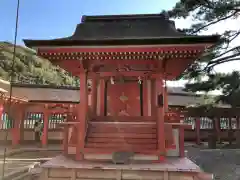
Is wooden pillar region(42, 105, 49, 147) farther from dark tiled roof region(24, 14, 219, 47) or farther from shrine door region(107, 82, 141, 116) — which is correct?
dark tiled roof region(24, 14, 219, 47)

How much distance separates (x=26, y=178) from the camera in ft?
27.5

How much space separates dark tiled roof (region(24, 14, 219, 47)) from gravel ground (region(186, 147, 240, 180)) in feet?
20.1

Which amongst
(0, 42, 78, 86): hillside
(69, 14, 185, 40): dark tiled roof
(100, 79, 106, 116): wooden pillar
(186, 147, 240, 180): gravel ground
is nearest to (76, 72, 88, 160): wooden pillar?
(69, 14, 185, 40): dark tiled roof

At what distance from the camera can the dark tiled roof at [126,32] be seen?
6.98 m

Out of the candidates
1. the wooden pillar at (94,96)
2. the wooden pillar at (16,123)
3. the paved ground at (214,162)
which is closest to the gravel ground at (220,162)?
the paved ground at (214,162)

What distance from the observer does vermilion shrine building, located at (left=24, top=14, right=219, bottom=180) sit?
6961 millimetres

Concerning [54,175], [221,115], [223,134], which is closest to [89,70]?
[54,175]

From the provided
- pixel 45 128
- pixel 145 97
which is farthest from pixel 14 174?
pixel 45 128

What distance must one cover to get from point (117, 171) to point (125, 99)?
377 cm

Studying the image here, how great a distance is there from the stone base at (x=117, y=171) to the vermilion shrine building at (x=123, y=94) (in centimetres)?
2

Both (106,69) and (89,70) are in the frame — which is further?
(106,69)

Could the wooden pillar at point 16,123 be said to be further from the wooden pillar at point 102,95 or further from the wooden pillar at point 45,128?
the wooden pillar at point 102,95

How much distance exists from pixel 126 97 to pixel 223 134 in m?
14.0

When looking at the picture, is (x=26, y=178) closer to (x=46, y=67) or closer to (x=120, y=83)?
(x=120, y=83)
